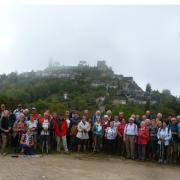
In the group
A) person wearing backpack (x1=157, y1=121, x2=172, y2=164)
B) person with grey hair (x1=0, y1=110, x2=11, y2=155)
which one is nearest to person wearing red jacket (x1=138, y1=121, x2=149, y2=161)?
person wearing backpack (x1=157, y1=121, x2=172, y2=164)

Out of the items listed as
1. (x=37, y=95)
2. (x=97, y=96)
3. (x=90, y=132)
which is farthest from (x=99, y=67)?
(x=90, y=132)

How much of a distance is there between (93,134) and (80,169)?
11.5 feet

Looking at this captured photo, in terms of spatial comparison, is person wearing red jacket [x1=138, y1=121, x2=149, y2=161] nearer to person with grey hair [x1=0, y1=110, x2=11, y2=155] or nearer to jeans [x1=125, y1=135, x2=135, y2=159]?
jeans [x1=125, y1=135, x2=135, y2=159]

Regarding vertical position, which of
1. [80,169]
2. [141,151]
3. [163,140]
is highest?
[163,140]

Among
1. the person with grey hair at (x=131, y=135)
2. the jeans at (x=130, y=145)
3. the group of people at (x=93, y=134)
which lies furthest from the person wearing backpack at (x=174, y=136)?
the jeans at (x=130, y=145)

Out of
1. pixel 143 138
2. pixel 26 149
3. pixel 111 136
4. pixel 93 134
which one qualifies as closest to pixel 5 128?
pixel 26 149

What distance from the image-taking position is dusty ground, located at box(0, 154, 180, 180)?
1205cm

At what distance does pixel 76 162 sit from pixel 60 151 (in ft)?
7.11

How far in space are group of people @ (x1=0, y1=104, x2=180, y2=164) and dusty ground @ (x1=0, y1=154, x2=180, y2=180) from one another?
2.85 ft

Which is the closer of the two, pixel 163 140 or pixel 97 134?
pixel 163 140

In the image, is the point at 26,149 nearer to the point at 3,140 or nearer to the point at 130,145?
the point at 3,140

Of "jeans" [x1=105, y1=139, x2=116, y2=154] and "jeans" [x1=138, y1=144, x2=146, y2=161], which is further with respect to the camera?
"jeans" [x1=105, y1=139, x2=116, y2=154]

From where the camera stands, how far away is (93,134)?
1683cm

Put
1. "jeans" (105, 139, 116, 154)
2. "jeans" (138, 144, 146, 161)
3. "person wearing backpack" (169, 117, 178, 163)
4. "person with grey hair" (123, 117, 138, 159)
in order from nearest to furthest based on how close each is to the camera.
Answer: "person wearing backpack" (169, 117, 178, 163) → "jeans" (138, 144, 146, 161) → "person with grey hair" (123, 117, 138, 159) → "jeans" (105, 139, 116, 154)
